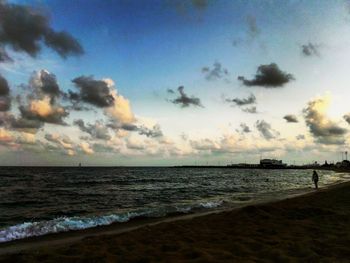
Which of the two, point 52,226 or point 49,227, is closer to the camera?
point 49,227

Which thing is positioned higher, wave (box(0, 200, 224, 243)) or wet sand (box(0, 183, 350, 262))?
wet sand (box(0, 183, 350, 262))

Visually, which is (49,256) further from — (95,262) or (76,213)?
(76,213)

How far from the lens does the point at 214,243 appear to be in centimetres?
1096

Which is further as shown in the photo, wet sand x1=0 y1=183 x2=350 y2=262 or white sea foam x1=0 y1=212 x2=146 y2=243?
white sea foam x1=0 y1=212 x2=146 y2=243

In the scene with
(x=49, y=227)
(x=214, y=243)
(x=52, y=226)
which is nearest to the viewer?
(x=214, y=243)

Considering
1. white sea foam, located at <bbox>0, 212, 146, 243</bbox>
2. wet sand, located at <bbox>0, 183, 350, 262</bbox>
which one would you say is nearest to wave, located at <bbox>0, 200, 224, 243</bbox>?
white sea foam, located at <bbox>0, 212, 146, 243</bbox>

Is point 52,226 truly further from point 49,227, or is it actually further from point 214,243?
point 214,243

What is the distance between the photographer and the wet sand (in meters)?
9.23

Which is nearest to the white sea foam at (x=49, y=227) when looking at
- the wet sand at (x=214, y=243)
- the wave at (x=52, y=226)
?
the wave at (x=52, y=226)

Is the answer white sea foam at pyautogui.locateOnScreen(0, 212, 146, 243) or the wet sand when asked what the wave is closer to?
white sea foam at pyautogui.locateOnScreen(0, 212, 146, 243)

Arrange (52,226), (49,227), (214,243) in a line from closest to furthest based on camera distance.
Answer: (214,243) → (49,227) → (52,226)

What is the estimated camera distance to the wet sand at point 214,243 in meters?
9.23

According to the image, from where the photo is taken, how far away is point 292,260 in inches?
341

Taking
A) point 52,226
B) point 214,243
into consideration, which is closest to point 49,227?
point 52,226
